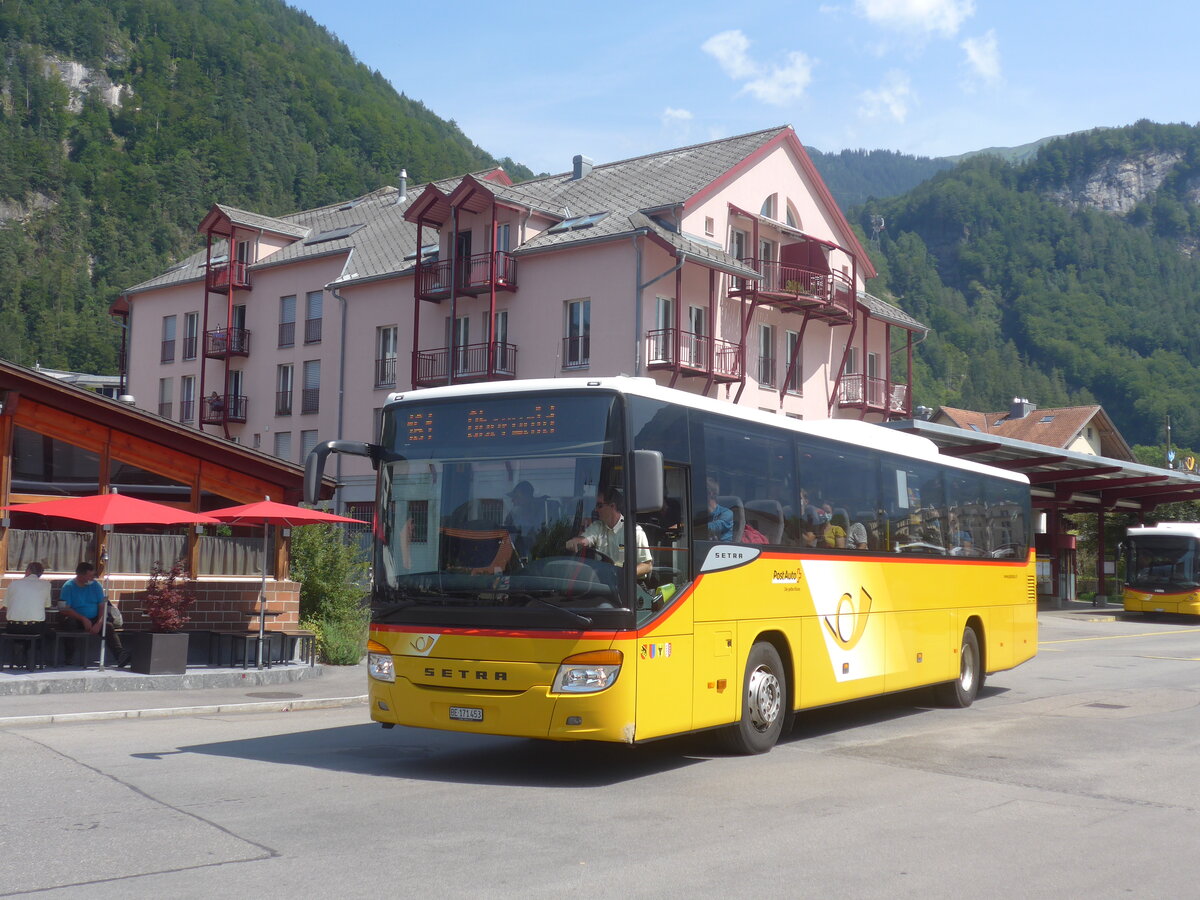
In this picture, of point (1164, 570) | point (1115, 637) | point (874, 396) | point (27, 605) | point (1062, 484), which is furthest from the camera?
point (874, 396)

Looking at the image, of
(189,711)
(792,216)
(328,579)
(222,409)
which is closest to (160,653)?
(189,711)

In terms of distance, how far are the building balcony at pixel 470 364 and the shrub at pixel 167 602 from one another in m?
22.9

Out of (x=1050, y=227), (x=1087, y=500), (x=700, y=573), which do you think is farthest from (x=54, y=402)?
(x=1050, y=227)

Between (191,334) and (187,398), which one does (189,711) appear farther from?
(191,334)

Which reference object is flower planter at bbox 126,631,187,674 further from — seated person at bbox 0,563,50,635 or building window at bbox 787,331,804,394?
building window at bbox 787,331,804,394

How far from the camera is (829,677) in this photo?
1199 centimetres

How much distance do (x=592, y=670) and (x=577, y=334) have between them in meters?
31.2

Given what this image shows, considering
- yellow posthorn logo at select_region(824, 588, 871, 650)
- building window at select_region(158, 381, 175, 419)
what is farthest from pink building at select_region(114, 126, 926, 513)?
yellow posthorn logo at select_region(824, 588, 871, 650)

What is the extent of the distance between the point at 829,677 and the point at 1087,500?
39791mm

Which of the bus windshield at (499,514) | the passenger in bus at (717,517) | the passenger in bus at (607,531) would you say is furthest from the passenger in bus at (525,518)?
the passenger in bus at (717,517)

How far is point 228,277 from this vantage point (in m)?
52.3

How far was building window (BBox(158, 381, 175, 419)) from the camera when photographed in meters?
55.7

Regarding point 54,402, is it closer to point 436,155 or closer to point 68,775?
point 68,775

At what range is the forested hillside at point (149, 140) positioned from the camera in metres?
112
